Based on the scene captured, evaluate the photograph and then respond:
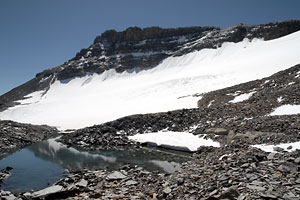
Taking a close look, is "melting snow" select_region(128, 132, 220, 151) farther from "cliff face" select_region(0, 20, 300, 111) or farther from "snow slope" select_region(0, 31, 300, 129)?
"cliff face" select_region(0, 20, 300, 111)

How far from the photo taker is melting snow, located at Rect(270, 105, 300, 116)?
1729 centimetres

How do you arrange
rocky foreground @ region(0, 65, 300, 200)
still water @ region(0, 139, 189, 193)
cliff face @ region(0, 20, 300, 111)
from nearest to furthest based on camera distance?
rocky foreground @ region(0, 65, 300, 200), still water @ region(0, 139, 189, 193), cliff face @ region(0, 20, 300, 111)

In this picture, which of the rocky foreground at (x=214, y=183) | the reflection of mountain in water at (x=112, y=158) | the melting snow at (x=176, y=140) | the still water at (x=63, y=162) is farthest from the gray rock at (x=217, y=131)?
the rocky foreground at (x=214, y=183)

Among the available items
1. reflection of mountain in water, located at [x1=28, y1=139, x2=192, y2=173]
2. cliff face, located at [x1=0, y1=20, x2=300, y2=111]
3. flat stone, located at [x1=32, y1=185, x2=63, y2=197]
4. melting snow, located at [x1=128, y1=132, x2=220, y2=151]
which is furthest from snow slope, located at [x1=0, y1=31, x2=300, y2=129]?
flat stone, located at [x1=32, y1=185, x2=63, y2=197]

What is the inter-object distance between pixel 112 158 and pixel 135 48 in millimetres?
99315

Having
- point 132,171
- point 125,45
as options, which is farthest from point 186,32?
point 132,171

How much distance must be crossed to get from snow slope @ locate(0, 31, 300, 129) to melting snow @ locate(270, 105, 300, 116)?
15004mm

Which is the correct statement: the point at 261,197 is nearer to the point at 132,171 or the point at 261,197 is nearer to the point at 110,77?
the point at 132,171

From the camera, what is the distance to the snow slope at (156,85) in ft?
135

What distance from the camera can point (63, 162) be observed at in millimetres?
18031

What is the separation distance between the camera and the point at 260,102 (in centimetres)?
2186

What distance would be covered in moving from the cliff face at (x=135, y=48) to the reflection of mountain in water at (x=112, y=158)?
248 feet

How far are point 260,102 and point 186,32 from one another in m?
97.8

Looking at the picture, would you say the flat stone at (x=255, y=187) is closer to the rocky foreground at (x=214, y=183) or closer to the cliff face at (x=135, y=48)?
the rocky foreground at (x=214, y=183)
